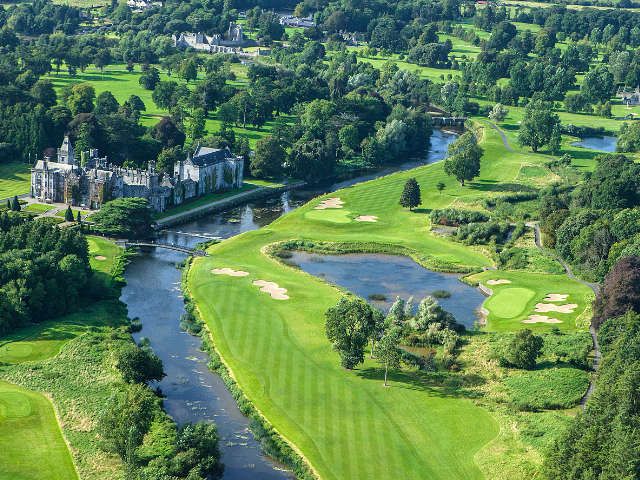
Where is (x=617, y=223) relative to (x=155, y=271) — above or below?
above

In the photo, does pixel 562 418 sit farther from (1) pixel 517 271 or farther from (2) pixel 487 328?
(1) pixel 517 271

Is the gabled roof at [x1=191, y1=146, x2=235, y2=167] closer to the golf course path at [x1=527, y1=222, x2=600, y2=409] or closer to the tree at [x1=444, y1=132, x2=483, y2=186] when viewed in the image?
the tree at [x1=444, y1=132, x2=483, y2=186]

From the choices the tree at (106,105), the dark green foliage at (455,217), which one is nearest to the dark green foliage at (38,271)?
the dark green foliage at (455,217)

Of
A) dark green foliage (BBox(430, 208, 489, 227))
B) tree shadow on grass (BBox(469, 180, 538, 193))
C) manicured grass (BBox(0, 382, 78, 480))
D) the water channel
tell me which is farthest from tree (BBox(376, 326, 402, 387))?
tree shadow on grass (BBox(469, 180, 538, 193))

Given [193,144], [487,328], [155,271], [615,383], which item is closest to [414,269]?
[487,328]

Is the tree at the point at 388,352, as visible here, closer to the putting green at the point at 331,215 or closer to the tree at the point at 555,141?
the putting green at the point at 331,215

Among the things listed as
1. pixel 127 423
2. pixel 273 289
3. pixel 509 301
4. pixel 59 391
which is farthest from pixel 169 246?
pixel 127 423
